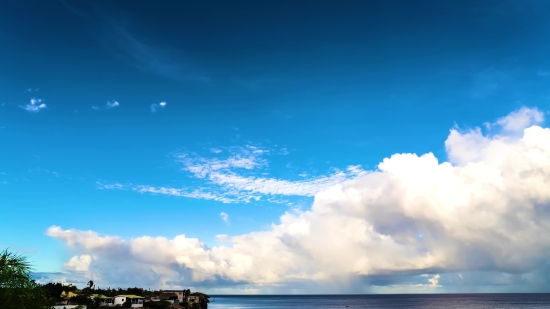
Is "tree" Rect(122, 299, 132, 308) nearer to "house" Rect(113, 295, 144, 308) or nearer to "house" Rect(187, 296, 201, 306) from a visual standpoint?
"house" Rect(113, 295, 144, 308)

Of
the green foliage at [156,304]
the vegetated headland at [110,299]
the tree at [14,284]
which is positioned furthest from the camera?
the green foliage at [156,304]

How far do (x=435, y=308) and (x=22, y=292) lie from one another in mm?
Answer: 198514

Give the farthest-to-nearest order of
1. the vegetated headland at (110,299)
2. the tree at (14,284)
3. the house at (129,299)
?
1. the house at (129,299)
2. the vegetated headland at (110,299)
3. the tree at (14,284)

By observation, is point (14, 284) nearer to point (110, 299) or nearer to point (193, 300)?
point (110, 299)

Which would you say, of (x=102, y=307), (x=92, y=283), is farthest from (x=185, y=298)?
(x=102, y=307)

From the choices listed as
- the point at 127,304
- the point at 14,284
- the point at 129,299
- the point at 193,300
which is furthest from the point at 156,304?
the point at 14,284

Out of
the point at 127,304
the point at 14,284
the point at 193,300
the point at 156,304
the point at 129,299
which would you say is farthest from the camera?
the point at 193,300

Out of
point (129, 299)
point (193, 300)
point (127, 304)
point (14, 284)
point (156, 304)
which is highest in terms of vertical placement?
point (14, 284)

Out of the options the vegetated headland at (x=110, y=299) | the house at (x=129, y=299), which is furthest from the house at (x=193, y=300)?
the house at (x=129, y=299)

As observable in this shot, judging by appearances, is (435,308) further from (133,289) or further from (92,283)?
(92,283)

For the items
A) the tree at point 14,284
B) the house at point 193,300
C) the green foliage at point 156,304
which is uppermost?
the tree at point 14,284

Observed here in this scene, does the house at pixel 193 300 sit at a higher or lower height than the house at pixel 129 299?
lower

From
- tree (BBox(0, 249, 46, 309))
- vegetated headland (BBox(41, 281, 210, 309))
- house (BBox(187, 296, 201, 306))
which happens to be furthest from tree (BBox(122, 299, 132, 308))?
tree (BBox(0, 249, 46, 309))

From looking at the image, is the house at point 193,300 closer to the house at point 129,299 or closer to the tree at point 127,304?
the house at point 129,299
